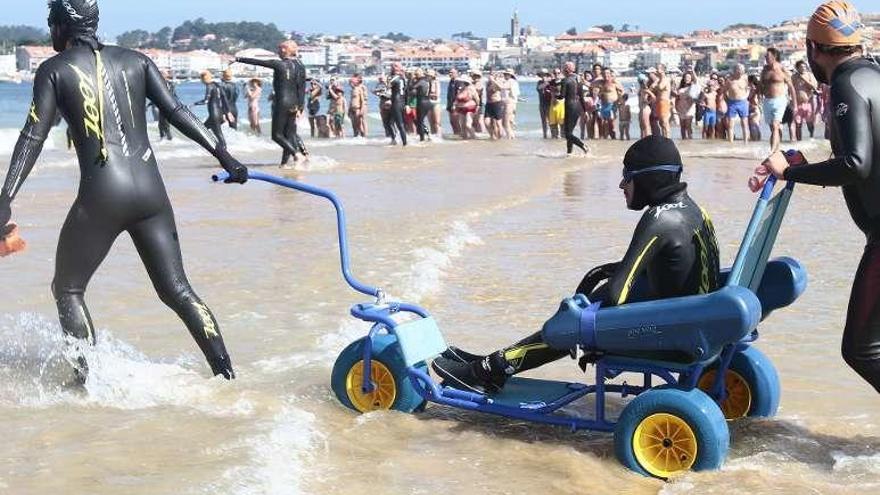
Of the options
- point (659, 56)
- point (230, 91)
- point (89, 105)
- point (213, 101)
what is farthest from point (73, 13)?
point (659, 56)

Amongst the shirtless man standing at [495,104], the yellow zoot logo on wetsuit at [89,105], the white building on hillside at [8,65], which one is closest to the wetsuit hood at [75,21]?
the yellow zoot logo on wetsuit at [89,105]

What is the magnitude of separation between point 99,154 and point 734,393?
2935mm

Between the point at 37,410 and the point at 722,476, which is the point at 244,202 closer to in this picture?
the point at 37,410

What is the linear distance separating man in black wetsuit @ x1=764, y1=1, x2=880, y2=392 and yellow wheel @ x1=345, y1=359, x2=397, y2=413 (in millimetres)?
1877

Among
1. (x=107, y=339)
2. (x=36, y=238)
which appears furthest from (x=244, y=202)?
(x=107, y=339)

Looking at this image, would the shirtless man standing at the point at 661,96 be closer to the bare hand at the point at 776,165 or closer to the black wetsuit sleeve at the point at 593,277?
the black wetsuit sleeve at the point at 593,277

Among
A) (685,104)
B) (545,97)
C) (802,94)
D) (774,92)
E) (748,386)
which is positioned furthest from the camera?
(545,97)

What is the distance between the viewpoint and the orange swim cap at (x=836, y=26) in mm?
4660

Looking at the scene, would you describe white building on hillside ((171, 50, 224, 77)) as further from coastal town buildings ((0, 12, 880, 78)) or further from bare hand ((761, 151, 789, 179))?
bare hand ((761, 151, 789, 179))

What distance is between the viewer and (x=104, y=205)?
5.51 meters

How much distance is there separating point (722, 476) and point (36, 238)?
26.1 ft

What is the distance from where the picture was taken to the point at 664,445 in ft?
15.4

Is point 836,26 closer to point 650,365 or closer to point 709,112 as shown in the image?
point 650,365

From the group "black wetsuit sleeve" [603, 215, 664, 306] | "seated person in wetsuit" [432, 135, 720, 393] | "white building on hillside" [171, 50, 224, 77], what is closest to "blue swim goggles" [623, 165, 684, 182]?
"seated person in wetsuit" [432, 135, 720, 393]
